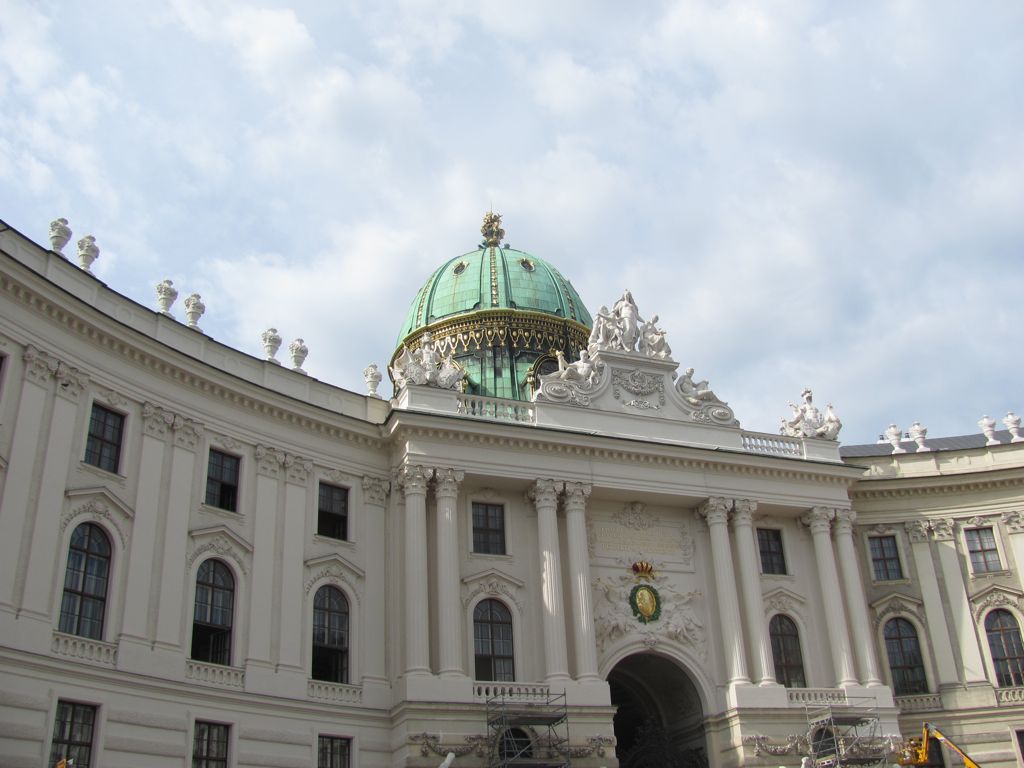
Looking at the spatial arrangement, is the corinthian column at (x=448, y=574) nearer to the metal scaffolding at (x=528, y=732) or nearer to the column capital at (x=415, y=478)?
the column capital at (x=415, y=478)

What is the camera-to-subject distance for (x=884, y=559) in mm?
40656

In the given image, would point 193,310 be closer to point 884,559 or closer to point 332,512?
point 332,512

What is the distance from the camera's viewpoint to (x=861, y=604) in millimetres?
37062

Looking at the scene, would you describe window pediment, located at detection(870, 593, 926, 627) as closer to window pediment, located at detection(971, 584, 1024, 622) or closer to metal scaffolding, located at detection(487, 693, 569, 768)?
window pediment, located at detection(971, 584, 1024, 622)

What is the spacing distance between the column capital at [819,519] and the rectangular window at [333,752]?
17609mm

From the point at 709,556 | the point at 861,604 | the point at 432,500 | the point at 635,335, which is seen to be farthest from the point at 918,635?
the point at 432,500

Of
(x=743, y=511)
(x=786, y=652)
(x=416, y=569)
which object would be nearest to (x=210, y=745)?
(x=416, y=569)

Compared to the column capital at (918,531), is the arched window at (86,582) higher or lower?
lower

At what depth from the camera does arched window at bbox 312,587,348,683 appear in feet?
101

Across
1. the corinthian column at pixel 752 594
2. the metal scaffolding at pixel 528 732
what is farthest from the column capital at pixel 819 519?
the metal scaffolding at pixel 528 732

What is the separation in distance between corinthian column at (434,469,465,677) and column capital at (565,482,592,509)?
359 cm

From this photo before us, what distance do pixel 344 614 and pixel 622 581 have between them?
9091 mm

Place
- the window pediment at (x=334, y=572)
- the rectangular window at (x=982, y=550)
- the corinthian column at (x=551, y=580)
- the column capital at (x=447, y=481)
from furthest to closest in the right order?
the rectangular window at (x=982, y=550) → the column capital at (x=447, y=481) → the corinthian column at (x=551, y=580) → the window pediment at (x=334, y=572)

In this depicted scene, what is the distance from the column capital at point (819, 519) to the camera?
37.9 m
